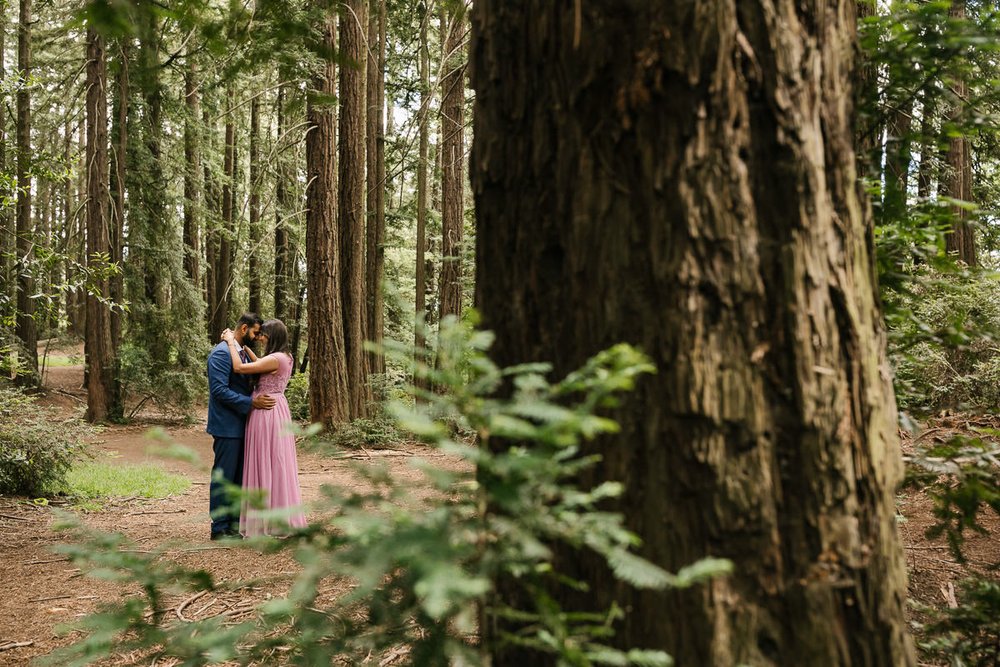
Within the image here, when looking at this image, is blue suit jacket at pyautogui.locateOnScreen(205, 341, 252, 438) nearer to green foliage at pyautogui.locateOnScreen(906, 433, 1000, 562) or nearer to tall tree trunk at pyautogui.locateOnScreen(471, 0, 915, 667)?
tall tree trunk at pyautogui.locateOnScreen(471, 0, 915, 667)

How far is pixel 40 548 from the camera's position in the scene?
6.43m

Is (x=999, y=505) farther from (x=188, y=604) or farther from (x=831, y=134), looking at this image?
(x=188, y=604)

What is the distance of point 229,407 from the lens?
6500 millimetres

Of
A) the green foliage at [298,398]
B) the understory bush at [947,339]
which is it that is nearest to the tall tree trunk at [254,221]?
the green foliage at [298,398]

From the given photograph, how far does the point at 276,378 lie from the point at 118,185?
1259cm

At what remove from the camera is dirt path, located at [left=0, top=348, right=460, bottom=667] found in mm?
4172

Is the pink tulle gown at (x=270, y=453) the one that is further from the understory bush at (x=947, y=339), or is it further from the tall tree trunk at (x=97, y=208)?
the tall tree trunk at (x=97, y=208)

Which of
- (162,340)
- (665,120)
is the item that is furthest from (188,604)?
(162,340)

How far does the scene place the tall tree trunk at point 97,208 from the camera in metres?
14.7

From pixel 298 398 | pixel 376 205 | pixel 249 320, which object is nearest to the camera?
pixel 249 320

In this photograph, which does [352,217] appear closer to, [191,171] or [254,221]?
[191,171]

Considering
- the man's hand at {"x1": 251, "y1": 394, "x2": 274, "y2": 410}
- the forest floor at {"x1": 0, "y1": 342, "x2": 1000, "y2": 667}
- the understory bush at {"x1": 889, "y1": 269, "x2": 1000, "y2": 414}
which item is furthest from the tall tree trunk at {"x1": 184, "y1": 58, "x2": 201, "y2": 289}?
the understory bush at {"x1": 889, "y1": 269, "x2": 1000, "y2": 414}

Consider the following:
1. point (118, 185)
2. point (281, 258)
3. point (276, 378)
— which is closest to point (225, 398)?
point (276, 378)

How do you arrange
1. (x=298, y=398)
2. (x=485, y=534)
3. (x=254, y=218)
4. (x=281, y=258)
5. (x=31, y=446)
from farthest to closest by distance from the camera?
(x=254, y=218), (x=281, y=258), (x=298, y=398), (x=31, y=446), (x=485, y=534)
